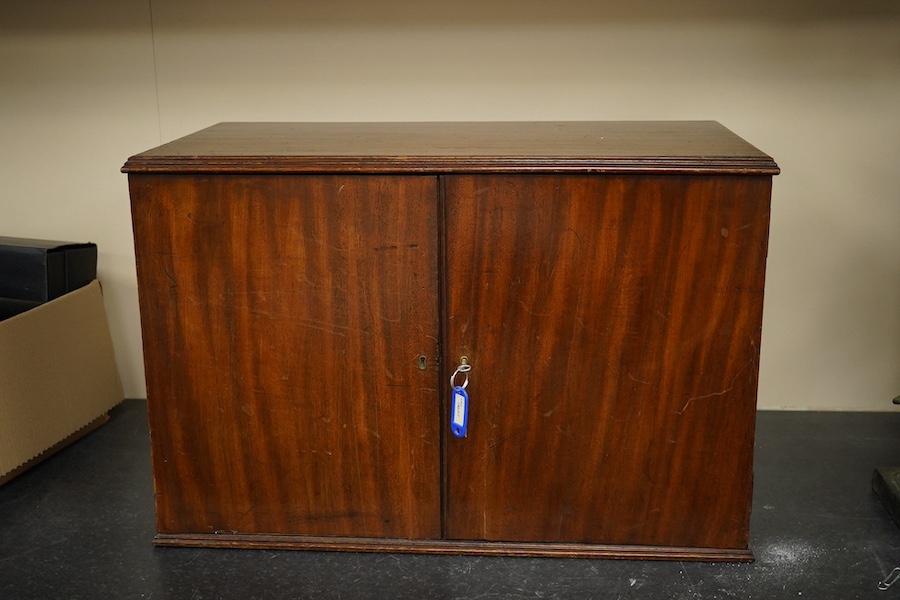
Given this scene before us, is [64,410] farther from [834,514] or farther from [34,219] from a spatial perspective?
[834,514]

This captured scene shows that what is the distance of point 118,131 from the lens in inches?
85.4

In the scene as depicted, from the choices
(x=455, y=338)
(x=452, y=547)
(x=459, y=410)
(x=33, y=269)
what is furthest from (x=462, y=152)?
(x=33, y=269)

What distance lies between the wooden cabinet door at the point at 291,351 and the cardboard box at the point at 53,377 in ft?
1.31

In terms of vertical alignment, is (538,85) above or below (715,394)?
above

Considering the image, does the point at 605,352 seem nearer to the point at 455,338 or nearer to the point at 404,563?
the point at 455,338

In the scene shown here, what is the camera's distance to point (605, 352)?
5.10 feet

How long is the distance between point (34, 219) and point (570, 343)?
1.37 meters

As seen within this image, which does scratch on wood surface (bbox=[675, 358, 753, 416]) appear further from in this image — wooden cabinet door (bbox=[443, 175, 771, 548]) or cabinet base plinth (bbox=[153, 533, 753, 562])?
cabinet base plinth (bbox=[153, 533, 753, 562])

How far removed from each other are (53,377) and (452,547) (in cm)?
92

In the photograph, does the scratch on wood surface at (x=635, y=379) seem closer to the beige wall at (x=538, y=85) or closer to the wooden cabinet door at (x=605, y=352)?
the wooden cabinet door at (x=605, y=352)

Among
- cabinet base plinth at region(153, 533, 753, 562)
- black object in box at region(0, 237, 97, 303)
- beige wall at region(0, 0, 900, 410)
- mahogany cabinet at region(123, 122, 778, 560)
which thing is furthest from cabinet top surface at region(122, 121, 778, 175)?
cabinet base plinth at region(153, 533, 753, 562)

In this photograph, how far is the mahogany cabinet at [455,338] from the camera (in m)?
1.50

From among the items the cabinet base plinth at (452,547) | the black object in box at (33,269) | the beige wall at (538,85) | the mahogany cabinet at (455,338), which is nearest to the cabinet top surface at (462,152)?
the mahogany cabinet at (455,338)

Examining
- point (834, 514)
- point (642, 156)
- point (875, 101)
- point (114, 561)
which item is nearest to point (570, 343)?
point (642, 156)
